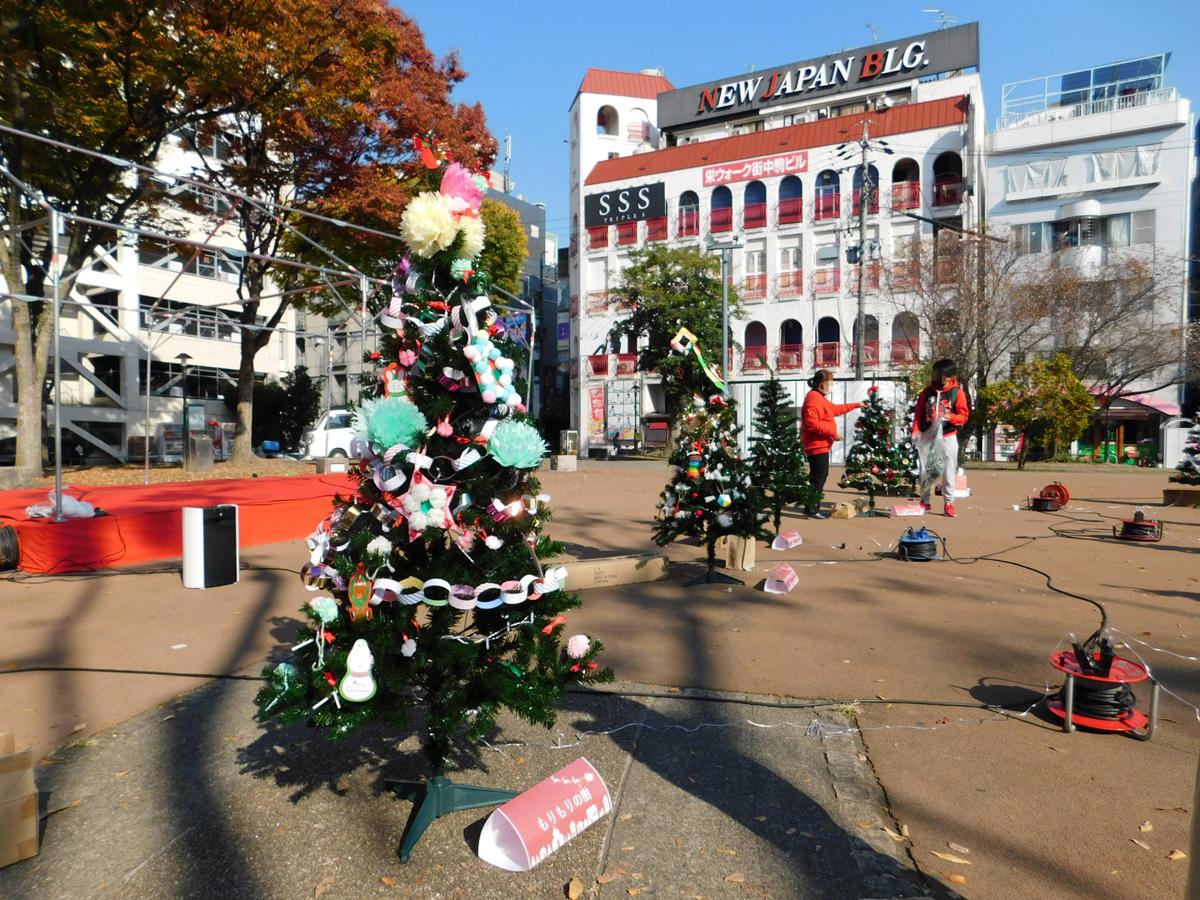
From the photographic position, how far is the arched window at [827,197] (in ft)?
121

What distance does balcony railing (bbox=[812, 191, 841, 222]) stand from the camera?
36.9 metres

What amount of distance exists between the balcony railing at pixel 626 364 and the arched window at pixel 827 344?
9.26 meters

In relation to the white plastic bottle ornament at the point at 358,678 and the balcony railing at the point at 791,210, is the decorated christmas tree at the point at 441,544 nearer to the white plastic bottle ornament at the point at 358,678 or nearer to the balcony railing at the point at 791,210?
the white plastic bottle ornament at the point at 358,678

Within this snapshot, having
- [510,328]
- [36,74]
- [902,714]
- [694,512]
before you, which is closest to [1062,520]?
[694,512]

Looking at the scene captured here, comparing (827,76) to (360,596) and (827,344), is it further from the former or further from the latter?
(360,596)

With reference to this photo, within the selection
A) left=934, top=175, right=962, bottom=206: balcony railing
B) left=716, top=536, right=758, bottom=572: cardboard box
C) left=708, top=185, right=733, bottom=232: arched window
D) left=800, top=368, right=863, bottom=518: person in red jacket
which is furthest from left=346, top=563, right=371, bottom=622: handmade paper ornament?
left=708, top=185, right=733, bottom=232: arched window

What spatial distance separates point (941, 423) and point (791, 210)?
30999 mm

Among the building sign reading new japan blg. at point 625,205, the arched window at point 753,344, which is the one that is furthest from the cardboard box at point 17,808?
the building sign reading new japan blg. at point 625,205

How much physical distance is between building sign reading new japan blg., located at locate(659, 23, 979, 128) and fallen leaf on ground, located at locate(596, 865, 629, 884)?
141 feet

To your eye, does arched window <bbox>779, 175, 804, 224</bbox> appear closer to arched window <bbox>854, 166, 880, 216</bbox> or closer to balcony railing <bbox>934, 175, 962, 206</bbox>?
arched window <bbox>854, 166, 880, 216</bbox>

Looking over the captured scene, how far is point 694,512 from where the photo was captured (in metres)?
6.46

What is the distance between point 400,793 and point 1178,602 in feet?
18.2

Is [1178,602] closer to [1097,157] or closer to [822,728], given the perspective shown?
[822,728]

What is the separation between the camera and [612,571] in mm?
6414
